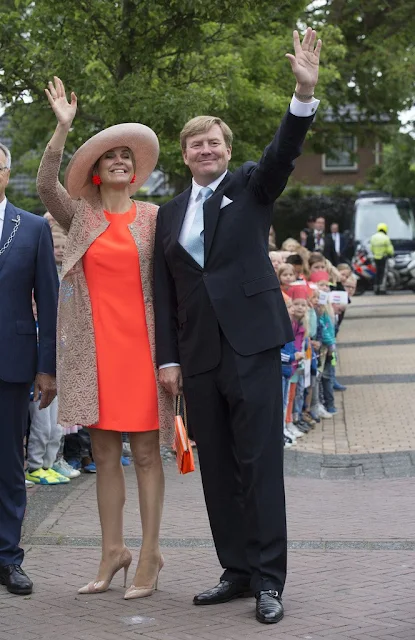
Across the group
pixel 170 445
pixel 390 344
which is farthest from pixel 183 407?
pixel 390 344

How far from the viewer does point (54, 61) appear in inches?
416

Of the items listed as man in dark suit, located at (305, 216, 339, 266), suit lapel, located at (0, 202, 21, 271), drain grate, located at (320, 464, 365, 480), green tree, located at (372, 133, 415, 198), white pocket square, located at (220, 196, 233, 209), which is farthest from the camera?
green tree, located at (372, 133, 415, 198)

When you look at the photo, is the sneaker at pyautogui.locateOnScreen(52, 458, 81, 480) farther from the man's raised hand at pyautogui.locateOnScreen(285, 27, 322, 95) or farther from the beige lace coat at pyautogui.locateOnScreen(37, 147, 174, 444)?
the man's raised hand at pyautogui.locateOnScreen(285, 27, 322, 95)

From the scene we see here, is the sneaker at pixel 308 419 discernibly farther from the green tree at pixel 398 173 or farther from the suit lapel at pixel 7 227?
the green tree at pixel 398 173

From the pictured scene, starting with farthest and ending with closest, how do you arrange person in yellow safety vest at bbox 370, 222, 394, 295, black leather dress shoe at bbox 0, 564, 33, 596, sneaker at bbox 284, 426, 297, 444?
person in yellow safety vest at bbox 370, 222, 394, 295
sneaker at bbox 284, 426, 297, 444
black leather dress shoe at bbox 0, 564, 33, 596

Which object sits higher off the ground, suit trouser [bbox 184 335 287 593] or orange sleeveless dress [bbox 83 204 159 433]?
orange sleeveless dress [bbox 83 204 159 433]

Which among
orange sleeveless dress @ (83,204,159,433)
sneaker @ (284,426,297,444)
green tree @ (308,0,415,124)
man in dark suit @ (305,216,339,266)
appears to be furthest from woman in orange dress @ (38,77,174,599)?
man in dark suit @ (305,216,339,266)

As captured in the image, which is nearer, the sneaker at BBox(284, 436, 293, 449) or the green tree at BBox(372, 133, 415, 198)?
the sneaker at BBox(284, 436, 293, 449)

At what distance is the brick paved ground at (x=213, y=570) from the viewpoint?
5.28 m

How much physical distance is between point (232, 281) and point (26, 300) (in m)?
1.11

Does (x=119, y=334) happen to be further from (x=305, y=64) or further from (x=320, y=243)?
(x=320, y=243)

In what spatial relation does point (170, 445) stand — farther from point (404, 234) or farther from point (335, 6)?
point (404, 234)

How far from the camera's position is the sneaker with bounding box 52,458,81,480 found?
8.93 metres

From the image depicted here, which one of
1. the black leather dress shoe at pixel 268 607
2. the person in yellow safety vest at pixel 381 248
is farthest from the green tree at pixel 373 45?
the black leather dress shoe at pixel 268 607
